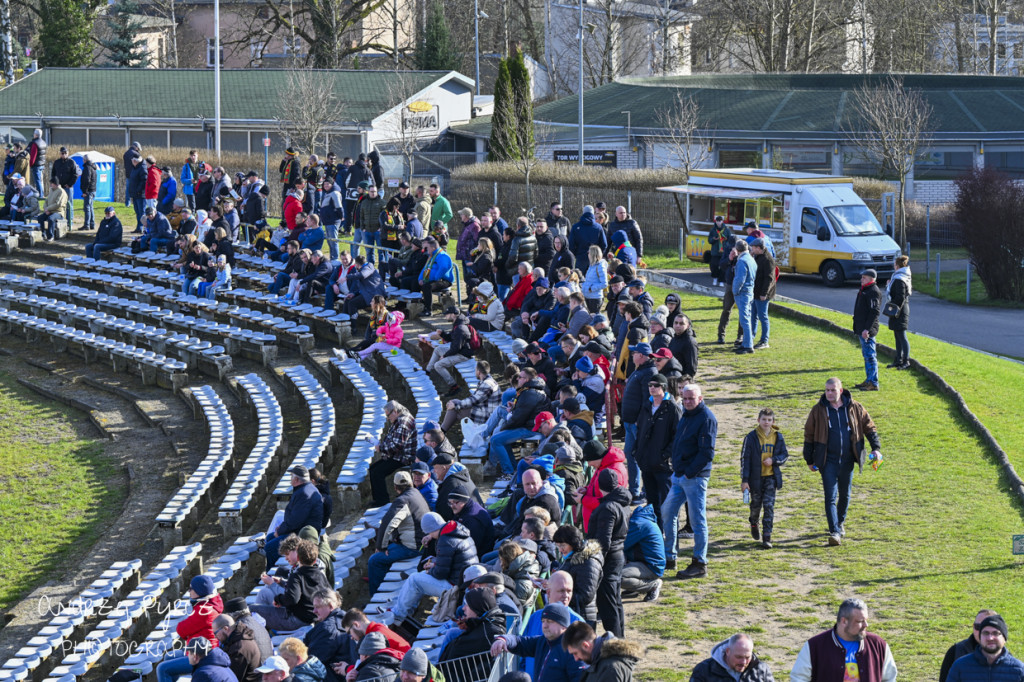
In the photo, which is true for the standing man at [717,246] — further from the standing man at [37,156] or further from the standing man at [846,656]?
the standing man at [37,156]

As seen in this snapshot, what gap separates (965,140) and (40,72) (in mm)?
38668

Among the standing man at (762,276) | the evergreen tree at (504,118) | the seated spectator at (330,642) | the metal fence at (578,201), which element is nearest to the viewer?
the seated spectator at (330,642)

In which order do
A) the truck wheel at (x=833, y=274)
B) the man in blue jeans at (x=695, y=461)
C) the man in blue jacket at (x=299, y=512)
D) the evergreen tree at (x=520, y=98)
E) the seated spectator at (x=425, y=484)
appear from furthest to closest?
the evergreen tree at (x=520, y=98)
the truck wheel at (x=833, y=274)
the man in blue jacket at (x=299, y=512)
the seated spectator at (x=425, y=484)
the man in blue jeans at (x=695, y=461)

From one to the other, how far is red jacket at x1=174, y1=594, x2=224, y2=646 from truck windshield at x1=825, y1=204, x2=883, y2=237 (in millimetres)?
21745

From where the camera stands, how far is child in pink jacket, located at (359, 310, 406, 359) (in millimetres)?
21328

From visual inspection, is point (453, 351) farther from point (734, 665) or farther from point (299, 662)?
point (734, 665)

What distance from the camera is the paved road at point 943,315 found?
2564 centimetres

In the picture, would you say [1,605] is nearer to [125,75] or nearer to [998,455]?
[998,455]

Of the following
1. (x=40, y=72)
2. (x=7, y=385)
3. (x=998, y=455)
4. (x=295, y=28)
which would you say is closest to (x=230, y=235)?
(x=7, y=385)

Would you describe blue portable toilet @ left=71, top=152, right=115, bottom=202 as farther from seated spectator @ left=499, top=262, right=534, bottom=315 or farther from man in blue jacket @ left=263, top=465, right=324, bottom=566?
man in blue jacket @ left=263, top=465, right=324, bottom=566

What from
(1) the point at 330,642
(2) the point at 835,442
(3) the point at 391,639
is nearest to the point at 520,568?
(3) the point at 391,639

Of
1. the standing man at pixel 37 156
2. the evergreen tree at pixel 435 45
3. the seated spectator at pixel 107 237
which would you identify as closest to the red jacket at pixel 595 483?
the seated spectator at pixel 107 237

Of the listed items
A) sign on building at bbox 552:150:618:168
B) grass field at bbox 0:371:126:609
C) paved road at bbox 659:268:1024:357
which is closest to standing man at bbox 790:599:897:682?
grass field at bbox 0:371:126:609

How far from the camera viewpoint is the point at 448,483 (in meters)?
12.6
